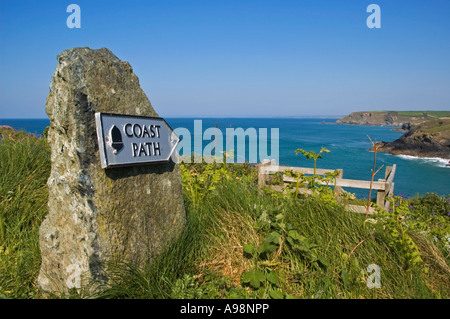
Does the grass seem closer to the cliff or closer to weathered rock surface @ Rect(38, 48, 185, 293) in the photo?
weathered rock surface @ Rect(38, 48, 185, 293)

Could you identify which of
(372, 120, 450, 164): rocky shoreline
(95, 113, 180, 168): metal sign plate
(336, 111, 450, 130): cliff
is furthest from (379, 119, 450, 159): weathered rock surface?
(336, 111, 450, 130): cliff

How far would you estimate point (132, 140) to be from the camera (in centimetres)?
282

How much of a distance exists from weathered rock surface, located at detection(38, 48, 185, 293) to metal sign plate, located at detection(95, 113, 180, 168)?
0.27 feet

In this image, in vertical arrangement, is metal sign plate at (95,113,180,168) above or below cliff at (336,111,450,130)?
below

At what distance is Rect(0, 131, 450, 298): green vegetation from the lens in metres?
2.67

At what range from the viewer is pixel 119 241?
2.72 m

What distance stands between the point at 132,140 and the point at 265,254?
1711 millimetres

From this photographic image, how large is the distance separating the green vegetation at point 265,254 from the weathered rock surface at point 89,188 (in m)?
0.20

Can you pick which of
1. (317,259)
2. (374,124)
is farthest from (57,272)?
(374,124)

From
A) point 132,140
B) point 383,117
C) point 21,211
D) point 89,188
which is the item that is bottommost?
point 21,211

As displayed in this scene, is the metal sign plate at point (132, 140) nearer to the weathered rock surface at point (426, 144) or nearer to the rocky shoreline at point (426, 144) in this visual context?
the rocky shoreline at point (426, 144)

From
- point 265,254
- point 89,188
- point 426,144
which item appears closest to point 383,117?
point 426,144

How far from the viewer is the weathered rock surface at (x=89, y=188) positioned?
98.7 inches

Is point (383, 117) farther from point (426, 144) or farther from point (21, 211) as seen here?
point (21, 211)
